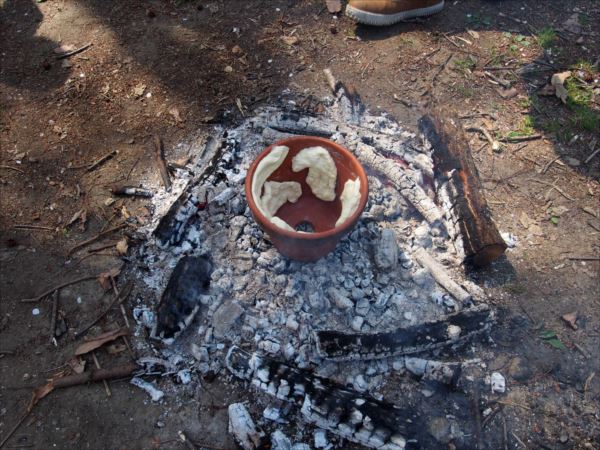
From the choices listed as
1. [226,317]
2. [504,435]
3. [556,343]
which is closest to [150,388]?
[226,317]

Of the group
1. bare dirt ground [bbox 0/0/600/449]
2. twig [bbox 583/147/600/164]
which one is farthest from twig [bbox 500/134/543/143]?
twig [bbox 583/147/600/164]

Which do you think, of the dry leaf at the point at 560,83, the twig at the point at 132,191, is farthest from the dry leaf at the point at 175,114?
the dry leaf at the point at 560,83

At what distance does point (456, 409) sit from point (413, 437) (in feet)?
1.35

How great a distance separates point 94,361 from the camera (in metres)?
3.21

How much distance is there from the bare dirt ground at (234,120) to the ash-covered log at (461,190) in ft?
1.11

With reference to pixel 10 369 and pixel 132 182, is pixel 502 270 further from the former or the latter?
pixel 10 369

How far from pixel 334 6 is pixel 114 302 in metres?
4.69

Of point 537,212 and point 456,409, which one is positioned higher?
point 537,212

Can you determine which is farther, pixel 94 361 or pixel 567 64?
pixel 567 64

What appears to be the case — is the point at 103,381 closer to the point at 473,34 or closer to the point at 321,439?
the point at 321,439

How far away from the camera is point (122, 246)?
3713mm

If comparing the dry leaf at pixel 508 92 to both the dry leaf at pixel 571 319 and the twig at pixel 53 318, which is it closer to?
the dry leaf at pixel 571 319

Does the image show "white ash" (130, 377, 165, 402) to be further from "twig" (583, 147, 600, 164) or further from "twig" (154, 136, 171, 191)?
"twig" (583, 147, 600, 164)

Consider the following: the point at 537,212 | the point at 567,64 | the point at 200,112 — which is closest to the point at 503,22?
the point at 567,64
